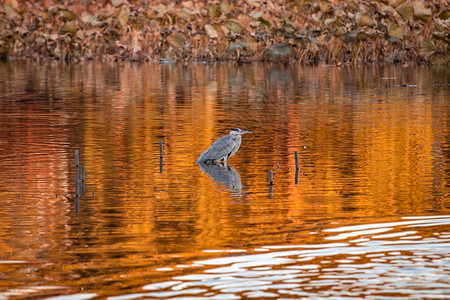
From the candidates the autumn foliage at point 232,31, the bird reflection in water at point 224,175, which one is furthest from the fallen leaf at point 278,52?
the bird reflection in water at point 224,175

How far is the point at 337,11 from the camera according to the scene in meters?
39.5

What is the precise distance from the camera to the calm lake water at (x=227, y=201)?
8375 mm

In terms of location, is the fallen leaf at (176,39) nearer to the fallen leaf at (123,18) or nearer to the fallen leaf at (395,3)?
the fallen leaf at (123,18)

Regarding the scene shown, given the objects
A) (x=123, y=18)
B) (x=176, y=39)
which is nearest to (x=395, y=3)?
(x=176, y=39)

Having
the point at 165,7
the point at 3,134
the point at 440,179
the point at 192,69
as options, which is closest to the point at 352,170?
the point at 440,179

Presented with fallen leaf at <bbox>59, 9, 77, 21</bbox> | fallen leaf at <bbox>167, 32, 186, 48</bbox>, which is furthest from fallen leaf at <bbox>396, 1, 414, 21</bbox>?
fallen leaf at <bbox>59, 9, 77, 21</bbox>

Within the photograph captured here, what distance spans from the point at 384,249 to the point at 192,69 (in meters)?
29.9

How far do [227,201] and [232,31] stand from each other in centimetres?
2935

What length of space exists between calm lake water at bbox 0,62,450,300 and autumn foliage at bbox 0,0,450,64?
1312 centimetres

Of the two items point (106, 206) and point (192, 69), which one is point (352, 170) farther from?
point (192, 69)

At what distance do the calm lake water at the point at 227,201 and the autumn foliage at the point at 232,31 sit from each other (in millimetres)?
13122

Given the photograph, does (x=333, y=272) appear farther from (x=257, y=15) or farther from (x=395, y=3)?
→ (x=257, y=15)

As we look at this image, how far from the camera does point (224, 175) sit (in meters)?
14.2

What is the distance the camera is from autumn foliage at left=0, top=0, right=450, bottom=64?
127ft
